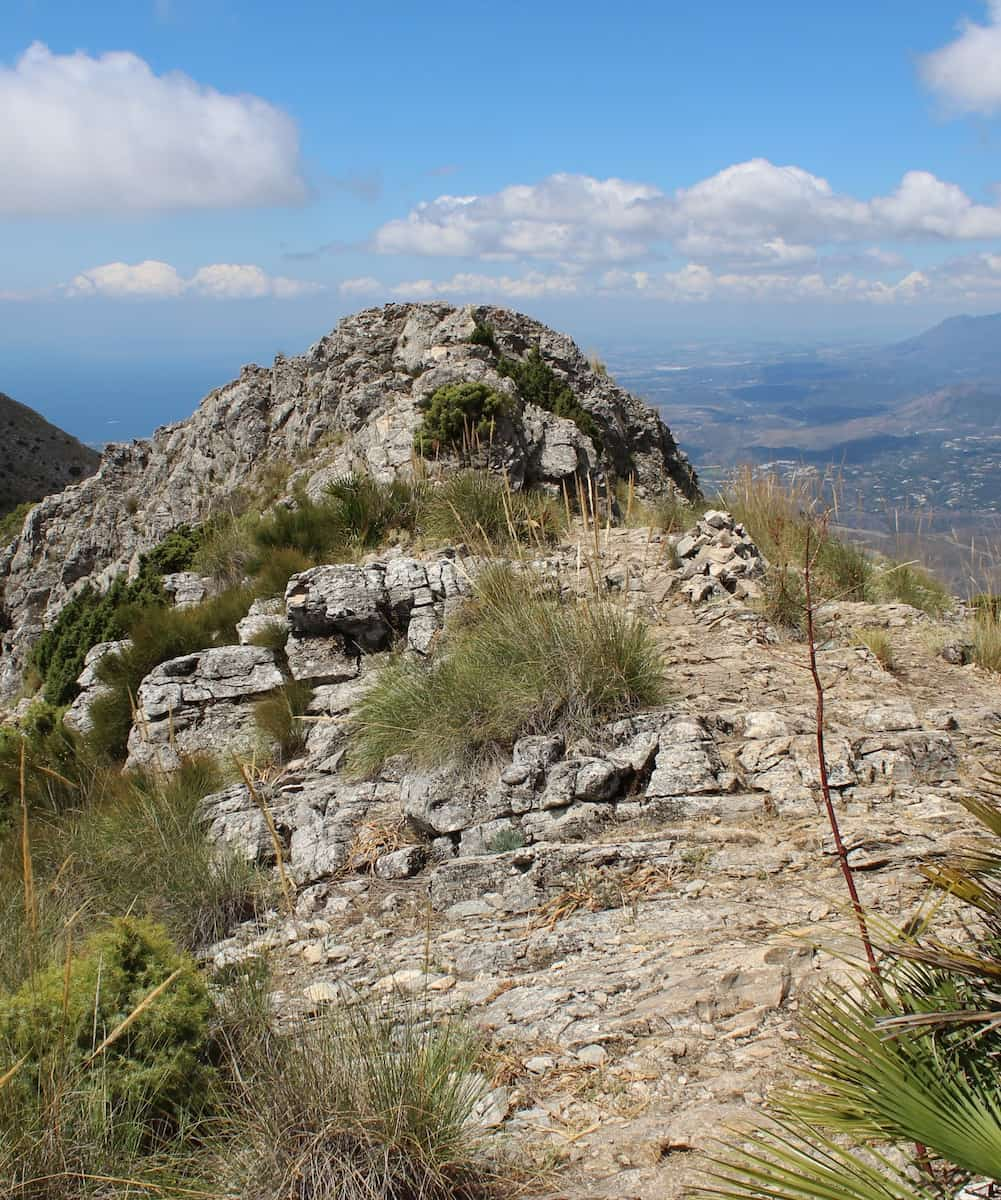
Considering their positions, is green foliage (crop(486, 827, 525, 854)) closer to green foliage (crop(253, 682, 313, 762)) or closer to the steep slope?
green foliage (crop(253, 682, 313, 762))

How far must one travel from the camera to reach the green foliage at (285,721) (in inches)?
279

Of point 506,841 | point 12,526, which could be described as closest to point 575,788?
point 506,841

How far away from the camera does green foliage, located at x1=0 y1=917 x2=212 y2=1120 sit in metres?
2.60

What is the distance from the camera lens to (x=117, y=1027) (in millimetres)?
2637

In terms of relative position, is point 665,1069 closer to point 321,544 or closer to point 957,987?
point 957,987

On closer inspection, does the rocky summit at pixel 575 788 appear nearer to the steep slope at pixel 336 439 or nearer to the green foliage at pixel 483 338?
the steep slope at pixel 336 439

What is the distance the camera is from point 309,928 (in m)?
4.45

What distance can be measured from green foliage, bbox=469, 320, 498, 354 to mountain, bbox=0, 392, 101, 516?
40.4 meters

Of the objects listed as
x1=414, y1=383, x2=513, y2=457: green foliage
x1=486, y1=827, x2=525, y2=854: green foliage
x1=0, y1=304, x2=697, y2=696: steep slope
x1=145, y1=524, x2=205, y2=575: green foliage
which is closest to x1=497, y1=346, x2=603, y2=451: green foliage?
x1=0, y1=304, x2=697, y2=696: steep slope

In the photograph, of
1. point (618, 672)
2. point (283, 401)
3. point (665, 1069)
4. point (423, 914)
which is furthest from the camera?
point (283, 401)

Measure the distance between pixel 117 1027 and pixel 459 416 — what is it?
10.2 m

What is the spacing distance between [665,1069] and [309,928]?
219cm

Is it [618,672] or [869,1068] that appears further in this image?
[618,672]

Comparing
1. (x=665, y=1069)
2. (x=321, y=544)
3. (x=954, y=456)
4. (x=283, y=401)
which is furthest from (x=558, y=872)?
(x=954, y=456)
